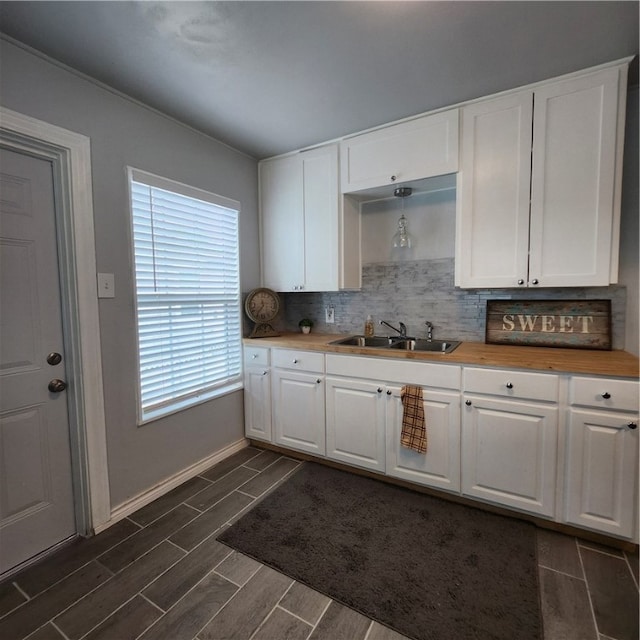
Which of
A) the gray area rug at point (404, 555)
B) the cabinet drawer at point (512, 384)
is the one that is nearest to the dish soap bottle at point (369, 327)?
the cabinet drawer at point (512, 384)

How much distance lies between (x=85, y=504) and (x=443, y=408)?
206cm

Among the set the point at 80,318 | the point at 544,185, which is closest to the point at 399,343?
the point at 544,185

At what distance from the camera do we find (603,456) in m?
1.65

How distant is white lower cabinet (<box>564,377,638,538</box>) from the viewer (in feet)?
5.24

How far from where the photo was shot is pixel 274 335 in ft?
9.52

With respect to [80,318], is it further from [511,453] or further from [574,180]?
[574,180]

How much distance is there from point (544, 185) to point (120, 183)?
240 centimetres

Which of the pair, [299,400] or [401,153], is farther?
[299,400]

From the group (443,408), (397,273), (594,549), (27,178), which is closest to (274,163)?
(397,273)

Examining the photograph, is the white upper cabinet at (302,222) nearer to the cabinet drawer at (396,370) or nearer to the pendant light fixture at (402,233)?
the pendant light fixture at (402,233)

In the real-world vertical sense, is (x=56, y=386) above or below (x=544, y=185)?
below

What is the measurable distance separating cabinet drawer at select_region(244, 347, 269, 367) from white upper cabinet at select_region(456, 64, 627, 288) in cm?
154

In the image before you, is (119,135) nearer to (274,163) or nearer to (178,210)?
(178,210)

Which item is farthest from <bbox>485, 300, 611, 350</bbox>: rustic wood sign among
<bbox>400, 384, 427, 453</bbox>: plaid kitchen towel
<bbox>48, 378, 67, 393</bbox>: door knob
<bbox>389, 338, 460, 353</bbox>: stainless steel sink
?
<bbox>48, 378, 67, 393</bbox>: door knob
